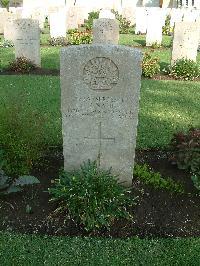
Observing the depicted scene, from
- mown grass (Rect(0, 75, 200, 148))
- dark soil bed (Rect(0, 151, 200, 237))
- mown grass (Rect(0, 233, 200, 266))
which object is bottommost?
mown grass (Rect(0, 233, 200, 266))

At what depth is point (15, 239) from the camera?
416cm

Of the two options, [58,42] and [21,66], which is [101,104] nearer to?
[21,66]

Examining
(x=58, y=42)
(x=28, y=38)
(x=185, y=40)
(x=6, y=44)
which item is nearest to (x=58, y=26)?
(x=58, y=42)

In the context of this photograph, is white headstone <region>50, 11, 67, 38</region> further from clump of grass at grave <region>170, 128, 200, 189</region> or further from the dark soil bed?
the dark soil bed

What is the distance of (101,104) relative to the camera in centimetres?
461

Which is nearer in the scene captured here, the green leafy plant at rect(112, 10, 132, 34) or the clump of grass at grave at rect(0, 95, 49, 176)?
the clump of grass at grave at rect(0, 95, 49, 176)

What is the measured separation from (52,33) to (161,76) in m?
7.35

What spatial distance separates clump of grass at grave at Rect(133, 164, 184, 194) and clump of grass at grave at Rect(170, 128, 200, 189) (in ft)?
0.93

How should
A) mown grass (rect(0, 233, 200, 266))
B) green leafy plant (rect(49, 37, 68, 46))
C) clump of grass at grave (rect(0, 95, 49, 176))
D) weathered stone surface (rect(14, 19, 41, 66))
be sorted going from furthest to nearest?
green leafy plant (rect(49, 37, 68, 46)), weathered stone surface (rect(14, 19, 41, 66)), clump of grass at grave (rect(0, 95, 49, 176)), mown grass (rect(0, 233, 200, 266))

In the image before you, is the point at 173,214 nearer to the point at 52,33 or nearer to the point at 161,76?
the point at 161,76

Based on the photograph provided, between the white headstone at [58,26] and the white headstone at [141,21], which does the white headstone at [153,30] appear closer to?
the white headstone at [58,26]

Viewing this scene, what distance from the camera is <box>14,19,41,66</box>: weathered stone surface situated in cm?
1198

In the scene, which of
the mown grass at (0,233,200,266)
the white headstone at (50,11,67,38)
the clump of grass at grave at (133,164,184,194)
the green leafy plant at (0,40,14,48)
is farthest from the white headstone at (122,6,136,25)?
Result: the mown grass at (0,233,200,266)

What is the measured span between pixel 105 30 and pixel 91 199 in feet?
29.8
